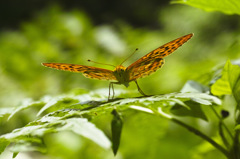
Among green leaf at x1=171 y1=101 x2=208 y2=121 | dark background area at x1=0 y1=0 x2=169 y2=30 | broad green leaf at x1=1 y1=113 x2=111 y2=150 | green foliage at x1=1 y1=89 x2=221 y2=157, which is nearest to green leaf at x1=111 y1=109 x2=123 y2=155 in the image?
green foliage at x1=1 y1=89 x2=221 y2=157

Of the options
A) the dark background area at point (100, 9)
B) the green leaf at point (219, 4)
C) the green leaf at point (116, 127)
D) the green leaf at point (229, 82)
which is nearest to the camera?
the green leaf at point (116, 127)

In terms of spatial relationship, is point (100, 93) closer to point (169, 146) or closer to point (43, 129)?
point (43, 129)

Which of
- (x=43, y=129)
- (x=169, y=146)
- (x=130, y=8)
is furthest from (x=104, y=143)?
(x=130, y=8)

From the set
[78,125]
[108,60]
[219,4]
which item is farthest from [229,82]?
[108,60]

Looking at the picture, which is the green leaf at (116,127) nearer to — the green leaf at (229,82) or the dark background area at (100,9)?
the green leaf at (229,82)

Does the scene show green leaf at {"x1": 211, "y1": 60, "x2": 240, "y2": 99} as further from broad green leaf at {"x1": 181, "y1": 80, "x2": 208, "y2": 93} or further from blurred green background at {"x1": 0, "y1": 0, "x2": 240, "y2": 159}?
blurred green background at {"x1": 0, "y1": 0, "x2": 240, "y2": 159}

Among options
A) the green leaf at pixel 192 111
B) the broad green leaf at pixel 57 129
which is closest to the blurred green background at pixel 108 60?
the green leaf at pixel 192 111
